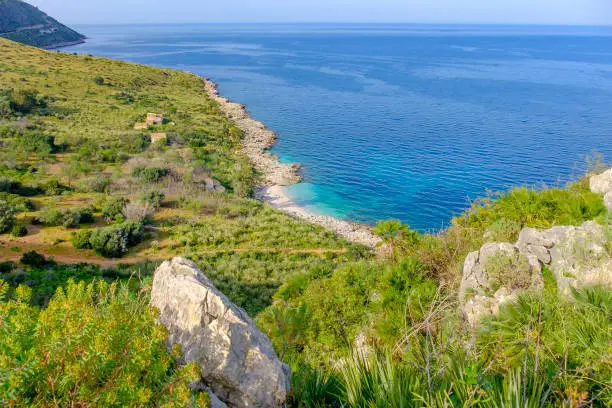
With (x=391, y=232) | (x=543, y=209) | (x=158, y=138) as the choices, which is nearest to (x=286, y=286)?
(x=391, y=232)

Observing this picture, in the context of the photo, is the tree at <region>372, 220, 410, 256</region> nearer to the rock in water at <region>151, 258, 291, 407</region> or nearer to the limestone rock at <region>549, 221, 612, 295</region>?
the limestone rock at <region>549, 221, 612, 295</region>

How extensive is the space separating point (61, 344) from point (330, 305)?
727cm

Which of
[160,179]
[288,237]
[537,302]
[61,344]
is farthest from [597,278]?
[160,179]

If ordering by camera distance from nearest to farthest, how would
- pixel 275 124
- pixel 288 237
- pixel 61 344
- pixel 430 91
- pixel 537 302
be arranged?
pixel 61 344
pixel 537 302
pixel 288 237
pixel 275 124
pixel 430 91

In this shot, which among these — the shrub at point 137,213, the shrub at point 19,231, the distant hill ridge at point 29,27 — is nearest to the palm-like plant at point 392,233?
the shrub at point 137,213

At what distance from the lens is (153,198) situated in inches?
981

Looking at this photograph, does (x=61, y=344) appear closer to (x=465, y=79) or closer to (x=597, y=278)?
(x=597, y=278)

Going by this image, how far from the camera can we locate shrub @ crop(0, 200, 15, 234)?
1892 centimetres

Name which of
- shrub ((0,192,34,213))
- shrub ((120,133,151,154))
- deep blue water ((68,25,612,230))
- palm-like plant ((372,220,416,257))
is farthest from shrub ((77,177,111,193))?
palm-like plant ((372,220,416,257))

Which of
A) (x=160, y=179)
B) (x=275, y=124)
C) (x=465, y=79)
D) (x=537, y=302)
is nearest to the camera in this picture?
(x=537, y=302)

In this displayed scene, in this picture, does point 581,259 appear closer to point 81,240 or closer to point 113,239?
point 113,239

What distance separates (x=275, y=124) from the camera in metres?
51.5

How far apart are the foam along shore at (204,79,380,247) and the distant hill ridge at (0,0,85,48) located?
9217 centimetres

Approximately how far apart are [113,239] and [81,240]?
139 cm
